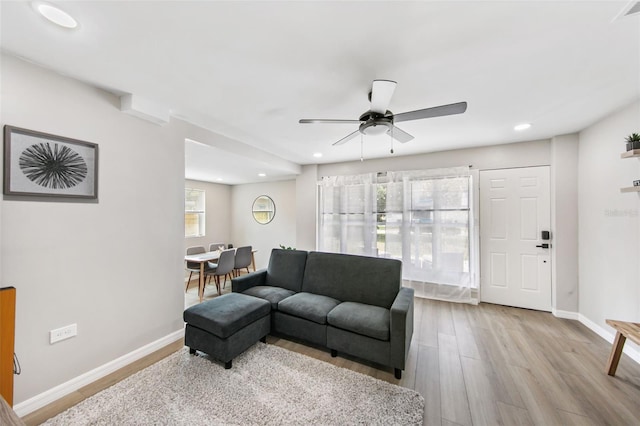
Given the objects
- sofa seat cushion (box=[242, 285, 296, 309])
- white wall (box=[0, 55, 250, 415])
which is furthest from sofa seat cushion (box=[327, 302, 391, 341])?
white wall (box=[0, 55, 250, 415])

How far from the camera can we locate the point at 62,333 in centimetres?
192

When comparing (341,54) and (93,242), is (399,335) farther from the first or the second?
(93,242)

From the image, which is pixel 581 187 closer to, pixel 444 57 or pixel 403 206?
pixel 403 206

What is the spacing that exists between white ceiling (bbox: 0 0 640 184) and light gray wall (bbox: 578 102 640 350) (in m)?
0.29

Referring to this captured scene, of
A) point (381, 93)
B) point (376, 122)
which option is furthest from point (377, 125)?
point (381, 93)

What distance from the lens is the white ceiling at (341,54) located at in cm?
132

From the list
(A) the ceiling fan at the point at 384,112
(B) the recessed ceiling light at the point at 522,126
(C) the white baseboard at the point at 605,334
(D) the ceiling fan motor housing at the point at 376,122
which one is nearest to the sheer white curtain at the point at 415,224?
(B) the recessed ceiling light at the point at 522,126

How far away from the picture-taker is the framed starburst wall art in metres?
1.70

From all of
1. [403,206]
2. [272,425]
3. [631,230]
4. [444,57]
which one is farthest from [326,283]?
[631,230]

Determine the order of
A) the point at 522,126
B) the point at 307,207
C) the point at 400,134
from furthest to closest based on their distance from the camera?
1. the point at 307,207
2. the point at 522,126
3. the point at 400,134

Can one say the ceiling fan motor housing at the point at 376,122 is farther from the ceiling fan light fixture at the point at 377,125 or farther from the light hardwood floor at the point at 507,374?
the light hardwood floor at the point at 507,374

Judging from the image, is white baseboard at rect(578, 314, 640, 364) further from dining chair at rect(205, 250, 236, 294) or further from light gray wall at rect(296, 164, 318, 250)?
dining chair at rect(205, 250, 236, 294)

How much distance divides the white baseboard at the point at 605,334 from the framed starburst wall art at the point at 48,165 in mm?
5122

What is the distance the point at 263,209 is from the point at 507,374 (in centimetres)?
561
